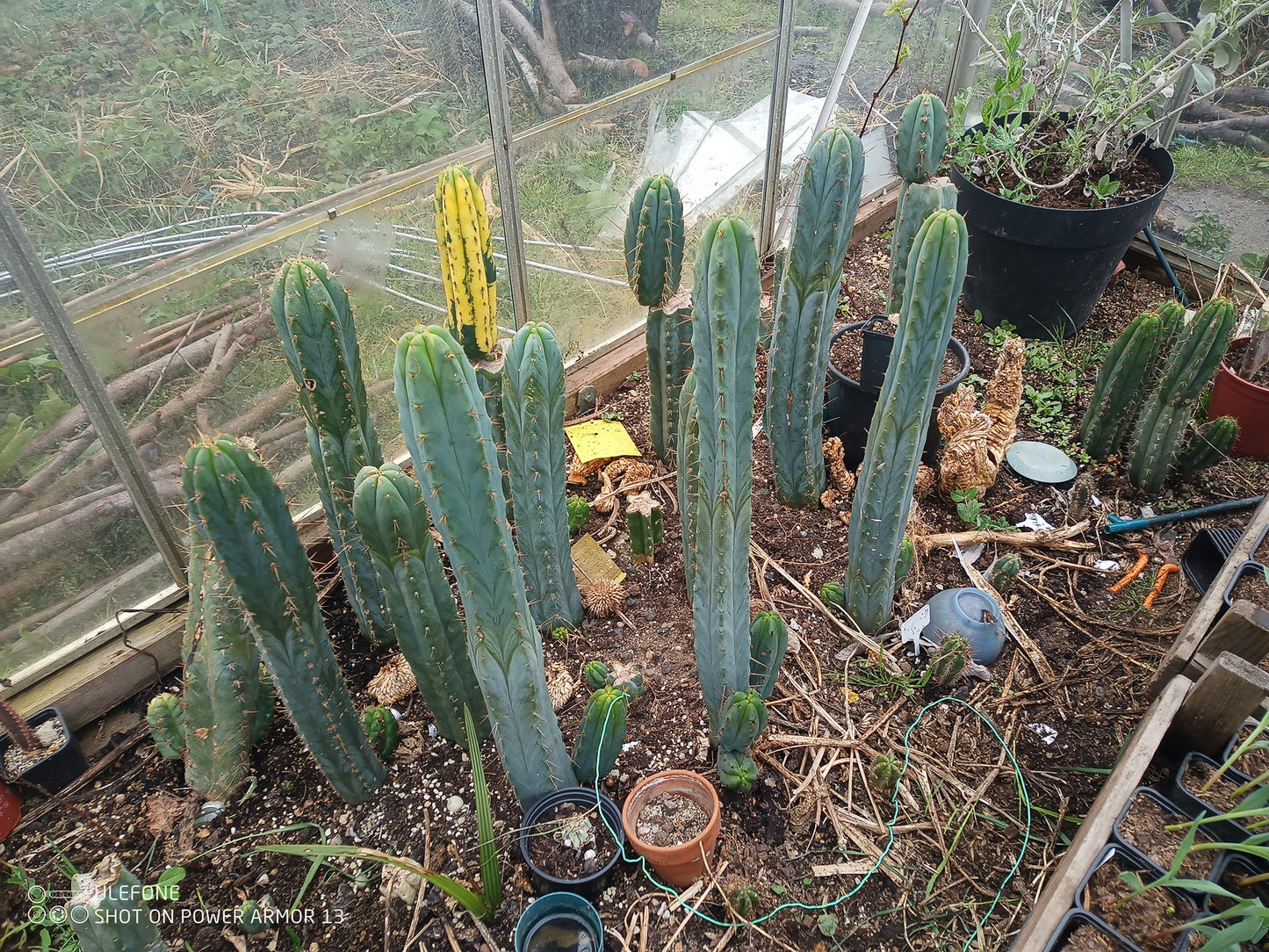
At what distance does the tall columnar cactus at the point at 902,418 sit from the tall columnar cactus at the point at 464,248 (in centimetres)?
129

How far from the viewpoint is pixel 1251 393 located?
11.9 feet

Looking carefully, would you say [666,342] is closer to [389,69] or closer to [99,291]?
[389,69]

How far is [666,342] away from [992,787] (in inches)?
78.5

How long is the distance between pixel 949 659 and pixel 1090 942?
102 centimetres

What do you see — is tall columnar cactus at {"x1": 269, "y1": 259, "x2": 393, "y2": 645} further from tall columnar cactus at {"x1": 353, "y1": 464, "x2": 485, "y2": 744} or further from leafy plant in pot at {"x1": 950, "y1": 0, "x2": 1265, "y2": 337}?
leafy plant in pot at {"x1": 950, "y1": 0, "x2": 1265, "y2": 337}

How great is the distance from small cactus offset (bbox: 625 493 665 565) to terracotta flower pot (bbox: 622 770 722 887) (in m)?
1.02

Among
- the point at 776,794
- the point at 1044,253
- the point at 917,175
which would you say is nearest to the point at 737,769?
the point at 776,794

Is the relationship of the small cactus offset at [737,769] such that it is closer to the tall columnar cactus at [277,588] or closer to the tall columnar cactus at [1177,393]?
the tall columnar cactus at [277,588]

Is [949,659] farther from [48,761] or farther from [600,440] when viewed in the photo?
[48,761]

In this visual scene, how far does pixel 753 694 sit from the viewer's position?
7.30 feet

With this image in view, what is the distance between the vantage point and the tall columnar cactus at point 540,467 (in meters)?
2.45

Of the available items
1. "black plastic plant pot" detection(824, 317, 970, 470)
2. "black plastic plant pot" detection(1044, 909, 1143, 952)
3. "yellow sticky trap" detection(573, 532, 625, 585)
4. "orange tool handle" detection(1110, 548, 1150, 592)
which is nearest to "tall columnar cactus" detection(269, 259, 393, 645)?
"yellow sticky trap" detection(573, 532, 625, 585)

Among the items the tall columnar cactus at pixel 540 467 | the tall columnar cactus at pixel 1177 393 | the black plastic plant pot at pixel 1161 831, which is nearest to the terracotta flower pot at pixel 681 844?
the tall columnar cactus at pixel 540 467

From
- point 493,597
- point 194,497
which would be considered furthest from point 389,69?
point 493,597
